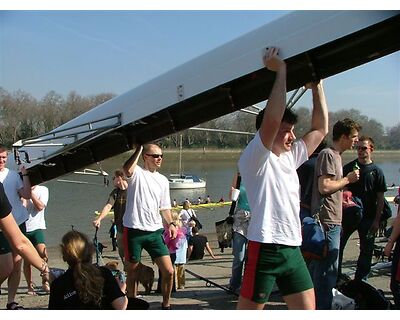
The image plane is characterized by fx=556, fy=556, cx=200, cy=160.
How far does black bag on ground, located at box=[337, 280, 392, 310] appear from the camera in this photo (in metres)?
4.47

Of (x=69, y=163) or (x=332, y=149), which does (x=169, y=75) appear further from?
(x=69, y=163)

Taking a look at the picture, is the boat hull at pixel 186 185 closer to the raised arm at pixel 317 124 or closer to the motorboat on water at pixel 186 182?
the motorboat on water at pixel 186 182

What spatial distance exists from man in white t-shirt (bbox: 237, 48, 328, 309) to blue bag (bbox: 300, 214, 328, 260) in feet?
3.83

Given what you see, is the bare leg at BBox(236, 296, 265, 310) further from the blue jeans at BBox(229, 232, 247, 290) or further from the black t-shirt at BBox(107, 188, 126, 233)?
the black t-shirt at BBox(107, 188, 126, 233)

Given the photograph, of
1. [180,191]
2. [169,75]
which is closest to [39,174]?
[169,75]

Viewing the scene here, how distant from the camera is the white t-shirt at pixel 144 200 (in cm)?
534

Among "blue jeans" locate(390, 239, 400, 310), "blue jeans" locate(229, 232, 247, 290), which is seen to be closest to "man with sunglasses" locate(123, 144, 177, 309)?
"blue jeans" locate(229, 232, 247, 290)

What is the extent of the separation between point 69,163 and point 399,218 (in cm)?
370

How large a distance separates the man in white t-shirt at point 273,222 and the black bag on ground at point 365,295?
1.36 meters

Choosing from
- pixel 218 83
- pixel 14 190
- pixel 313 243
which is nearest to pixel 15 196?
pixel 14 190

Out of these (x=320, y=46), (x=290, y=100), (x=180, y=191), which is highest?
(x=320, y=46)

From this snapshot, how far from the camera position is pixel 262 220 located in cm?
334

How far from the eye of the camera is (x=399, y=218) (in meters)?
4.15

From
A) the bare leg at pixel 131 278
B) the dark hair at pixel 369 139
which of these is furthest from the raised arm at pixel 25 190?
the dark hair at pixel 369 139
